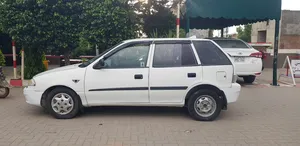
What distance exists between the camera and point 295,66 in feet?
35.2

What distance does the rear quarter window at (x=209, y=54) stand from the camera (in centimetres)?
559

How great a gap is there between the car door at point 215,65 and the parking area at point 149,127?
0.86 meters

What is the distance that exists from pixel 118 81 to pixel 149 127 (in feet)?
3.63

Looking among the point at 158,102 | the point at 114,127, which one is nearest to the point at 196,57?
the point at 158,102

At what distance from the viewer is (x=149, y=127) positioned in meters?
5.12

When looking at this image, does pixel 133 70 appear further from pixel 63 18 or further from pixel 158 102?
pixel 63 18

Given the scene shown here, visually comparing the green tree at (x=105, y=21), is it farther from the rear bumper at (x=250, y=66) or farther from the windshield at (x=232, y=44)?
the rear bumper at (x=250, y=66)

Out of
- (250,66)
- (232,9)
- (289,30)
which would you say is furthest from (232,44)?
(289,30)

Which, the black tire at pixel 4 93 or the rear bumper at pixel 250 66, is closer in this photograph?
the black tire at pixel 4 93

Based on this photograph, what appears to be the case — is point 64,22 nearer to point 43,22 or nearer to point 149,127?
point 43,22

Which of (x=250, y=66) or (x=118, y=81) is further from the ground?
(x=250, y=66)

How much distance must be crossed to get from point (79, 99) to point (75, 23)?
4164 mm

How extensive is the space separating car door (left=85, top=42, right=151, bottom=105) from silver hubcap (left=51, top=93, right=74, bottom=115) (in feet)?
1.26

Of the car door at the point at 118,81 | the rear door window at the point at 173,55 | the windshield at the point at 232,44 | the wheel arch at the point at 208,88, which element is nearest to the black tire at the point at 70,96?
the car door at the point at 118,81
